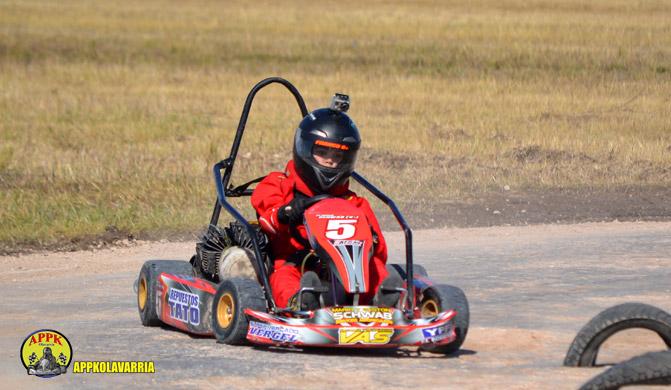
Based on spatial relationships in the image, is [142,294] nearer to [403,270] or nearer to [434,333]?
[403,270]

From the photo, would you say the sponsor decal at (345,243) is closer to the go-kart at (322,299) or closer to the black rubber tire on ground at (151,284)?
the go-kart at (322,299)

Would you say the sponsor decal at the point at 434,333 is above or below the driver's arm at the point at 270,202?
below

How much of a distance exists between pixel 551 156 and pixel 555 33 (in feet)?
72.6

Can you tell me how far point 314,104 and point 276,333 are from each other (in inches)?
697

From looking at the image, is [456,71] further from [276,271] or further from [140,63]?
[276,271]

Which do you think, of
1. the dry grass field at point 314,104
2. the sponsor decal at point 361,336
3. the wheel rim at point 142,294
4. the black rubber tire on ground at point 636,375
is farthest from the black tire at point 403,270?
the dry grass field at point 314,104

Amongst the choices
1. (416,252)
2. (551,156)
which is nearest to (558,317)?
(416,252)

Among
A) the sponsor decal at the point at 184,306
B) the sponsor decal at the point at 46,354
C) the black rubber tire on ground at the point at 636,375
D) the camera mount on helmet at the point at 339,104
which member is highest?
the camera mount on helmet at the point at 339,104

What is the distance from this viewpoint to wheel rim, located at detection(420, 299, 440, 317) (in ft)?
27.9

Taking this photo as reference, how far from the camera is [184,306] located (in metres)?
8.96

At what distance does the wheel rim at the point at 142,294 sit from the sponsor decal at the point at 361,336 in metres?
2.21

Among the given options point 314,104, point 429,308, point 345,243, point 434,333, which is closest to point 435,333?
point 434,333

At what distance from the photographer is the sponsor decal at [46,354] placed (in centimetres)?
764

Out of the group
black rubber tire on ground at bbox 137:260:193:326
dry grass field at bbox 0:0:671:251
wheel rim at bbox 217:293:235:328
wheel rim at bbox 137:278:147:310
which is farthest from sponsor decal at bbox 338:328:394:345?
dry grass field at bbox 0:0:671:251
